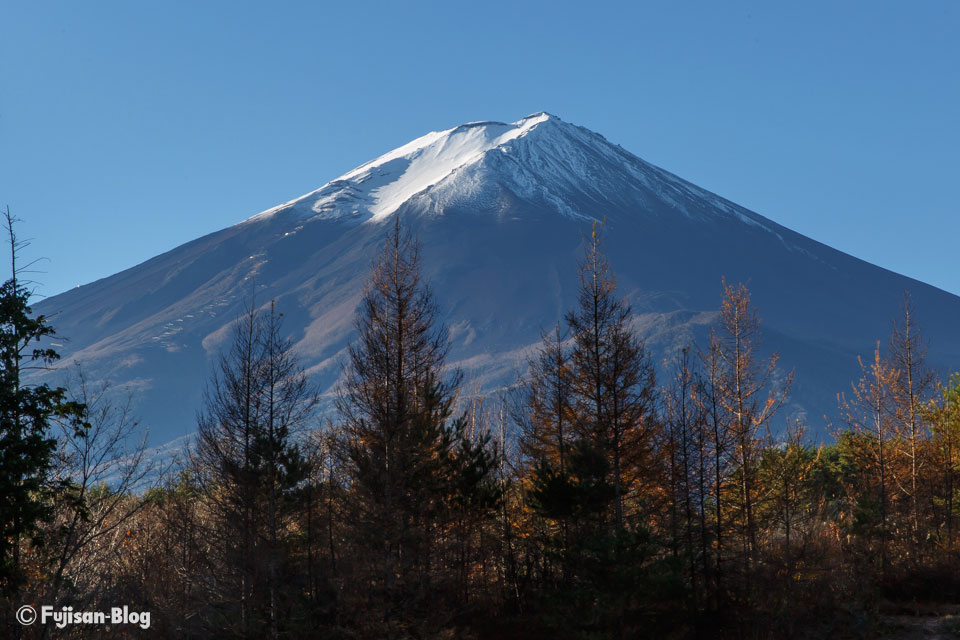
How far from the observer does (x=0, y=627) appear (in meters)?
15.2

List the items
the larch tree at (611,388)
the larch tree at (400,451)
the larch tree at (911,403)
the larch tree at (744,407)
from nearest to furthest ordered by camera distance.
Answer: the larch tree at (400,451) → the larch tree at (611,388) → the larch tree at (744,407) → the larch tree at (911,403)

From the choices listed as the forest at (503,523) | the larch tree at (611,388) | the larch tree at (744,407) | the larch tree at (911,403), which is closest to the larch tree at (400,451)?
the forest at (503,523)

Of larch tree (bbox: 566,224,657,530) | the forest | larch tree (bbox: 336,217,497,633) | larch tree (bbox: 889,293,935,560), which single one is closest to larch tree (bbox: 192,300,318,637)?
the forest

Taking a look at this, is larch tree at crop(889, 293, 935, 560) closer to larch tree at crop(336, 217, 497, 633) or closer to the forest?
the forest

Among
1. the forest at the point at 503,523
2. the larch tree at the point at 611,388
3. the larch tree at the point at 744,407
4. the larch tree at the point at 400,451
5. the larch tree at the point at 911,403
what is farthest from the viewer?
the larch tree at the point at 911,403

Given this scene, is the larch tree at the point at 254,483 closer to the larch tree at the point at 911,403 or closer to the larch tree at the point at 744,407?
the larch tree at the point at 744,407

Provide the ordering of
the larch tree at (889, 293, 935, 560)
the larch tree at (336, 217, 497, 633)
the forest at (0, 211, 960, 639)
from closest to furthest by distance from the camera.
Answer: the forest at (0, 211, 960, 639), the larch tree at (336, 217, 497, 633), the larch tree at (889, 293, 935, 560)

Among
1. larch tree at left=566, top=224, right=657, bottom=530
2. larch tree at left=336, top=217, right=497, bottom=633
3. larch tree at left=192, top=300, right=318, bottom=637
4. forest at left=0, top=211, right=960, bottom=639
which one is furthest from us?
larch tree at left=566, top=224, right=657, bottom=530

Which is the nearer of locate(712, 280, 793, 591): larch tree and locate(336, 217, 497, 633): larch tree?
locate(336, 217, 497, 633): larch tree

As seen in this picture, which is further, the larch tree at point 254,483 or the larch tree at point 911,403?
the larch tree at point 911,403

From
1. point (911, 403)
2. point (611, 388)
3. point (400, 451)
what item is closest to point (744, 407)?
point (611, 388)

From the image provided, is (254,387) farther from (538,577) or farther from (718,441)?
(718,441)

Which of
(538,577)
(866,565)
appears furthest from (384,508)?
(866,565)

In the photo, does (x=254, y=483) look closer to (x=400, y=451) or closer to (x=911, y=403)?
(x=400, y=451)
